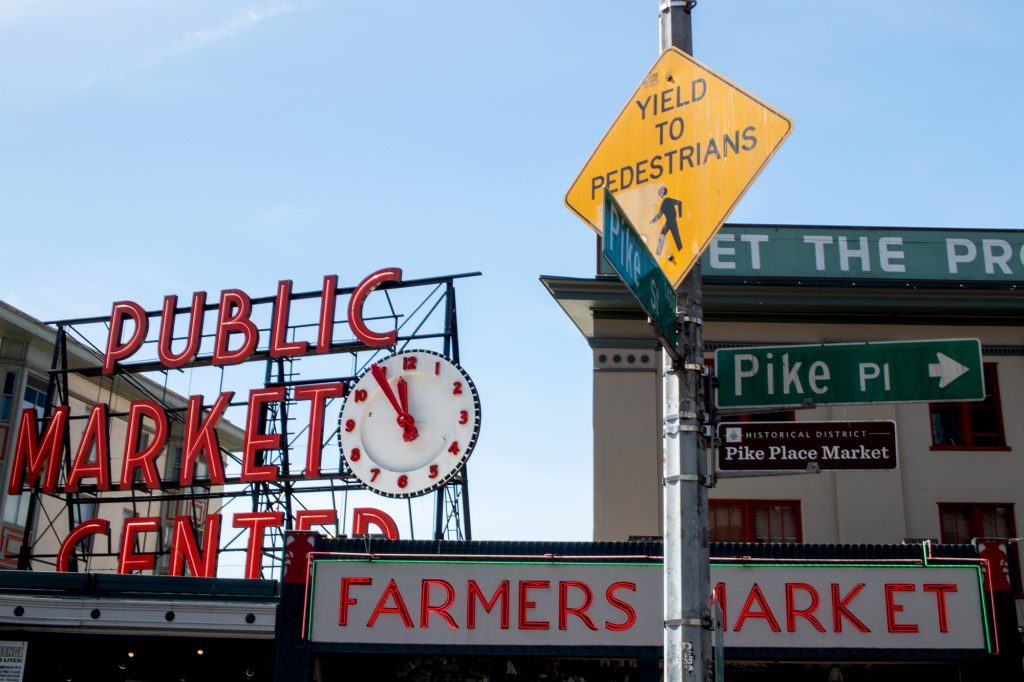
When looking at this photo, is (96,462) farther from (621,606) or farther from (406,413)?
(621,606)

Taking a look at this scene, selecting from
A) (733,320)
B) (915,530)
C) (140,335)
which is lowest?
(915,530)

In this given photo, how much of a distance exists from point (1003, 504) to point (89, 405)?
3463 cm

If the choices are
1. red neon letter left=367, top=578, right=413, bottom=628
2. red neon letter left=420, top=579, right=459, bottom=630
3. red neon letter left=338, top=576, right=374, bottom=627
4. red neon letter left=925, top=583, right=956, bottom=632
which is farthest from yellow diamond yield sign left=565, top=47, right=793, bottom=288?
red neon letter left=925, top=583, right=956, bottom=632

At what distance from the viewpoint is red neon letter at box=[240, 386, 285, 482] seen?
27.8 metres

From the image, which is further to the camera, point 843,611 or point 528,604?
point 528,604

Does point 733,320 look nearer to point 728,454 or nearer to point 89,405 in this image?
point 728,454

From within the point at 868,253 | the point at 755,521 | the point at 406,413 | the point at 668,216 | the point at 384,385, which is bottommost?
the point at 668,216

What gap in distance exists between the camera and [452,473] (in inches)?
1008

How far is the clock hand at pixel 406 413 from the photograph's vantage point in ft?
86.3

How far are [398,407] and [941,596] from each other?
13.2 metres

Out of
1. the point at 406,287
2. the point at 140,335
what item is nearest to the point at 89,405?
the point at 140,335

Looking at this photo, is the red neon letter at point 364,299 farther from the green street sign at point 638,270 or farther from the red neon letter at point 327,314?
the green street sign at point 638,270

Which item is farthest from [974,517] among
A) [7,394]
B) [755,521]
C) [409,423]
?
[7,394]

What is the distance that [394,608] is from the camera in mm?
18344
